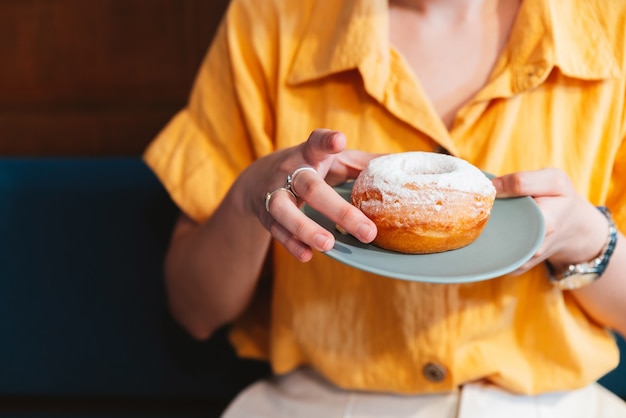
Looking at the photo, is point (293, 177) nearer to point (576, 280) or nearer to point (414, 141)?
point (414, 141)

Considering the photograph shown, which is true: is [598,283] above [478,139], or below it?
below

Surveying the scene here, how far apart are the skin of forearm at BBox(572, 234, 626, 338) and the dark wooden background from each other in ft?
3.38

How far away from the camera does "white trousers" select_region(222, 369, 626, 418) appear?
3.54 feet

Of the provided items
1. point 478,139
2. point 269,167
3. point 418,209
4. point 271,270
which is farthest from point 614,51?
point 271,270

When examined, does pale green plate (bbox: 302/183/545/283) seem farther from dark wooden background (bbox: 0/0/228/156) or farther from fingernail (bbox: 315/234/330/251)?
dark wooden background (bbox: 0/0/228/156)

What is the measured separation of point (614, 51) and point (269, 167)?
567 millimetres

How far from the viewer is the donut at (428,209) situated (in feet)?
2.74

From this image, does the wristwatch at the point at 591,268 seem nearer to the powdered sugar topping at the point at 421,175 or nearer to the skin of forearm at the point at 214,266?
the powdered sugar topping at the point at 421,175

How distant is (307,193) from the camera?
0.83 m

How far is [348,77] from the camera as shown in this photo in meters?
1.11

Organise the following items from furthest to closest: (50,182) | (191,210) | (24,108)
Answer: (24,108) < (50,182) < (191,210)

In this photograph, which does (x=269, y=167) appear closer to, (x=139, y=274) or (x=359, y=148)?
(x=359, y=148)

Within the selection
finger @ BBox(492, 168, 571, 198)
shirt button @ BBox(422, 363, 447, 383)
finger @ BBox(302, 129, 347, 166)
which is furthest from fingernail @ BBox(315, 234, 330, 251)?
shirt button @ BBox(422, 363, 447, 383)

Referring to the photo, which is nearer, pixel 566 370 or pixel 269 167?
pixel 269 167
